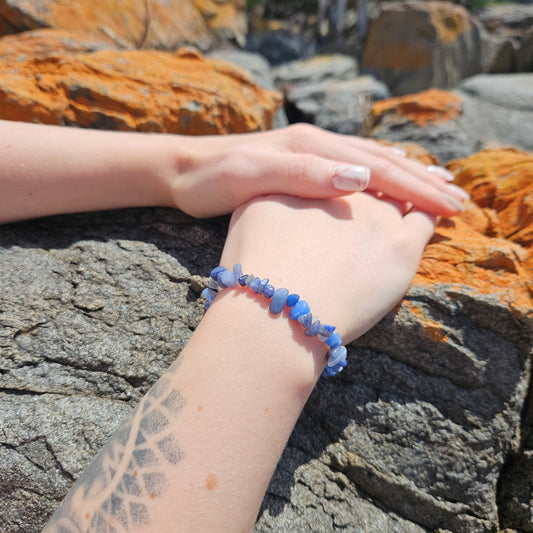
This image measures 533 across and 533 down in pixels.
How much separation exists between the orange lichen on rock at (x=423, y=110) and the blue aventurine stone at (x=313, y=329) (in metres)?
2.50

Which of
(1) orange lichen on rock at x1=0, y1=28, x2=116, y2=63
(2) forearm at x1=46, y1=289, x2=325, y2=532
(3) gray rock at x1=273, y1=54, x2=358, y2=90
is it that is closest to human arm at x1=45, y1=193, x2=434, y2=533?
(2) forearm at x1=46, y1=289, x2=325, y2=532

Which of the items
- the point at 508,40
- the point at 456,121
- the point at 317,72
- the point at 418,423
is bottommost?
the point at 317,72

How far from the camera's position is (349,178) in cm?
115

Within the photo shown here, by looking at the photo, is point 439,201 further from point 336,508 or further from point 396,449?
point 336,508

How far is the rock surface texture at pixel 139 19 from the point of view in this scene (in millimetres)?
3639

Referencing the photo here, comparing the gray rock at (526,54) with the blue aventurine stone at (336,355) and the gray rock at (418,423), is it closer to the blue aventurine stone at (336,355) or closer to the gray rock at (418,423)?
the gray rock at (418,423)

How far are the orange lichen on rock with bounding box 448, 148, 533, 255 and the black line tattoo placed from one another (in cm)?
138

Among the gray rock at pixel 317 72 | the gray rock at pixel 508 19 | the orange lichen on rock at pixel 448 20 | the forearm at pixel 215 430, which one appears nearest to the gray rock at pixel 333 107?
the gray rock at pixel 317 72

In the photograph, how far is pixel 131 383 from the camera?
116 centimetres

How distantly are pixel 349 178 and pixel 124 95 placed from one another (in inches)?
46.2

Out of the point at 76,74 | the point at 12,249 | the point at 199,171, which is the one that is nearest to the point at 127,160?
the point at 199,171

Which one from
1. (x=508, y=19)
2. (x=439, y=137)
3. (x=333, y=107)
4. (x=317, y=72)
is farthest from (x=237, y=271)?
(x=508, y=19)

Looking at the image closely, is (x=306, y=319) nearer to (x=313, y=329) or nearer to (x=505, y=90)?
(x=313, y=329)

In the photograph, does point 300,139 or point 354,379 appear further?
point 300,139
